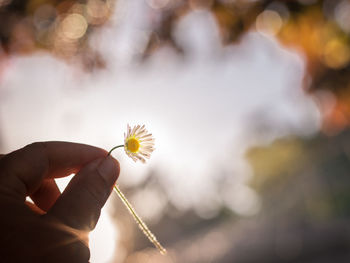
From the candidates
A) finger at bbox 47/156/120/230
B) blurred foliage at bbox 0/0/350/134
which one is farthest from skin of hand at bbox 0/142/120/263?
blurred foliage at bbox 0/0/350/134

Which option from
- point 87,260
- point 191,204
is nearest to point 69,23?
point 87,260

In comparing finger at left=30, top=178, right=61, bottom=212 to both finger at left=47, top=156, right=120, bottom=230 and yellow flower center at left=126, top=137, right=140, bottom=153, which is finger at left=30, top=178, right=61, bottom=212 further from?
yellow flower center at left=126, top=137, right=140, bottom=153

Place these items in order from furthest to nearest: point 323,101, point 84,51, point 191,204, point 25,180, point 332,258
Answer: point 191,204 < point 332,258 < point 323,101 < point 84,51 < point 25,180

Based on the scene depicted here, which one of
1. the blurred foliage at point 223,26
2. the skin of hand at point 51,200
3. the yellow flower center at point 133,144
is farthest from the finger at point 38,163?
the blurred foliage at point 223,26

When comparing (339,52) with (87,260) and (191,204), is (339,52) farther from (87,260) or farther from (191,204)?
(191,204)

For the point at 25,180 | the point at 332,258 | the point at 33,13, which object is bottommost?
the point at 25,180

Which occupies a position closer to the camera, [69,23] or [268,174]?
[69,23]

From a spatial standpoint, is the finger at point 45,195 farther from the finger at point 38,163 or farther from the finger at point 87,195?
the finger at point 87,195
